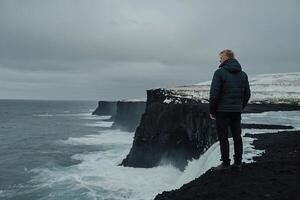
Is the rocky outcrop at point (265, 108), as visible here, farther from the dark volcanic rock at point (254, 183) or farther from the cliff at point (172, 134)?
the dark volcanic rock at point (254, 183)

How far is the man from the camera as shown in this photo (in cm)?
1155

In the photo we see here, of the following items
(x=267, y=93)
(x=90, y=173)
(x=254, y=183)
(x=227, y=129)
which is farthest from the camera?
(x=267, y=93)

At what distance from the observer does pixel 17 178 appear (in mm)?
44625

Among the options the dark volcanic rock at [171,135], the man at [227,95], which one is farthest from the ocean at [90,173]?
the man at [227,95]

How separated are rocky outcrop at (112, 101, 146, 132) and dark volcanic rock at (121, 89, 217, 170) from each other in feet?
187

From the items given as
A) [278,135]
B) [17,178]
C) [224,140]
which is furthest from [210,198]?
[17,178]

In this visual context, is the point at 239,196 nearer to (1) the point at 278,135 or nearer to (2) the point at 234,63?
(2) the point at 234,63

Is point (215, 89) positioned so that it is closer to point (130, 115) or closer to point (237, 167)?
point (237, 167)

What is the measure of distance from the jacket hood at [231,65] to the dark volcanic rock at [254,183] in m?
2.73

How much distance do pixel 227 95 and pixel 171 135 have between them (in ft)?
108

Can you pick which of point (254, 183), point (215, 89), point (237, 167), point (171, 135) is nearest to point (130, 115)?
point (171, 135)

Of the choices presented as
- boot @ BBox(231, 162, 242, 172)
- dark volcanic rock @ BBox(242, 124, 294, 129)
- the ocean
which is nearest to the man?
boot @ BBox(231, 162, 242, 172)

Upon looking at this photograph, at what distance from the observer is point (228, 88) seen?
1166 cm

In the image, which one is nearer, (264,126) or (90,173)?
(264,126)
